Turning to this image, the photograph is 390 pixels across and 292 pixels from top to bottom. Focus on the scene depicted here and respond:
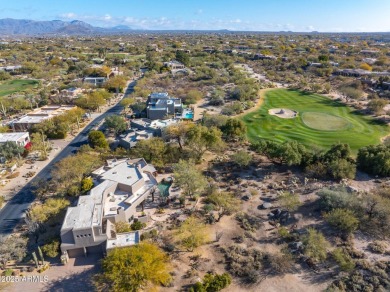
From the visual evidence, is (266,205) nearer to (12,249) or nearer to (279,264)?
(279,264)

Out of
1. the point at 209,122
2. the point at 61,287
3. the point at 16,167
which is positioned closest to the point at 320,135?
the point at 209,122

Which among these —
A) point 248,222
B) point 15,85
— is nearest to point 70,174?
point 248,222

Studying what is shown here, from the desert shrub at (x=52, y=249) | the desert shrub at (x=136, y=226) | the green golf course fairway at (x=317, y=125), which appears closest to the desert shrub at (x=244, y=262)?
the desert shrub at (x=136, y=226)

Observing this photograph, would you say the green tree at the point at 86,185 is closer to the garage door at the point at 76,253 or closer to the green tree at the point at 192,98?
the garage door at the point at 76,253

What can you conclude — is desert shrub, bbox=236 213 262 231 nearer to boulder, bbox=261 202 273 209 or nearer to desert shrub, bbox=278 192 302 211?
boulder, bbox=261 202 273 209

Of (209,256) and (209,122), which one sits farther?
(209,122)

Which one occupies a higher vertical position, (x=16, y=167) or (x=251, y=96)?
(x=251, y=96)

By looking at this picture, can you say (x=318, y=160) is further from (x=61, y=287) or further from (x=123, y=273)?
(x=61, y=287)
